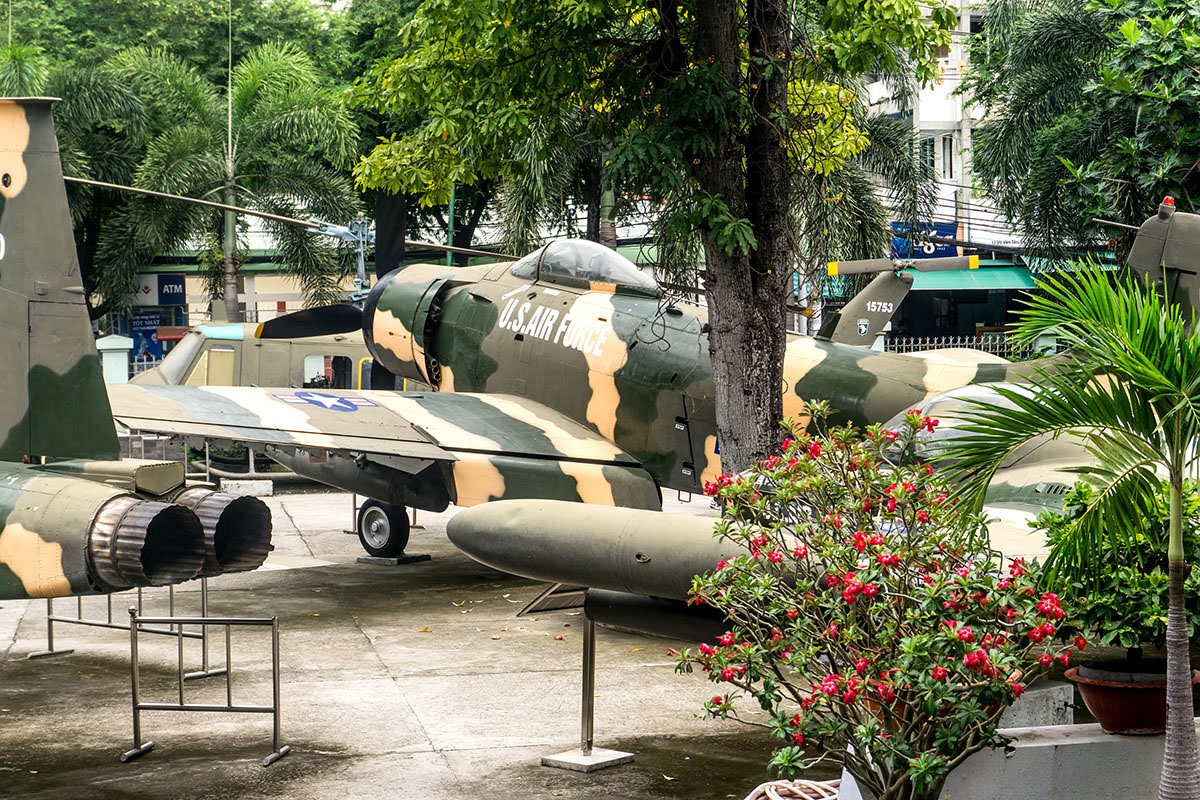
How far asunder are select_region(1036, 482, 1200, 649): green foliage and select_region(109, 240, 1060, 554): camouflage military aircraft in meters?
6.08

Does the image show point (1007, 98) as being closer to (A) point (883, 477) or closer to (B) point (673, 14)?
(B) point (673, 14)

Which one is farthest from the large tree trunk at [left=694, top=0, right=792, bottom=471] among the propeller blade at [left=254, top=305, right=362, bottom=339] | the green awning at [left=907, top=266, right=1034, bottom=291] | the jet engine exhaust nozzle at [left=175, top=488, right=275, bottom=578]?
the green awning at [left=907, top=266, right=1034, bottom=291]

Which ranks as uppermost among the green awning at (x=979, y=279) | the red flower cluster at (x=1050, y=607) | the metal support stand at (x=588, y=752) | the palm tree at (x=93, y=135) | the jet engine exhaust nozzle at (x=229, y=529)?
the palm tree at (x=93, y=135)

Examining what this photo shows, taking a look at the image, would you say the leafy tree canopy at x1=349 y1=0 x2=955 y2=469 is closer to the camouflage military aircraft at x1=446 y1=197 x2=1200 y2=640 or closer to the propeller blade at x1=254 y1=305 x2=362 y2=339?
the camouflage military aircraft at x1=446 y1=197 x2=1200 y2=640

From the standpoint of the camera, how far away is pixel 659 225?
444 inches

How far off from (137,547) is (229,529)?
886 millimetres

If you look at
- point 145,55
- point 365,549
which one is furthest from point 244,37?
point 365,549

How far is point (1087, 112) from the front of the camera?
22.3 meters

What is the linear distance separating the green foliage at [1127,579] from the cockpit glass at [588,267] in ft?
27.3

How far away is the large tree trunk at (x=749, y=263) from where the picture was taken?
10492 millimetres

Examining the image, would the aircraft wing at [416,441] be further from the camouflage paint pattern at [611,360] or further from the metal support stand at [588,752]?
the metal support stand at [588,752]

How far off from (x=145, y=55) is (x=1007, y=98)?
20.6 metres

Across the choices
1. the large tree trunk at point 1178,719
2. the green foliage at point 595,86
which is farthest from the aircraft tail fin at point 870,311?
the large tree trunk at point 1178,719

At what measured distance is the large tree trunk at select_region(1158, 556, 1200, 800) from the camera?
5086mm
